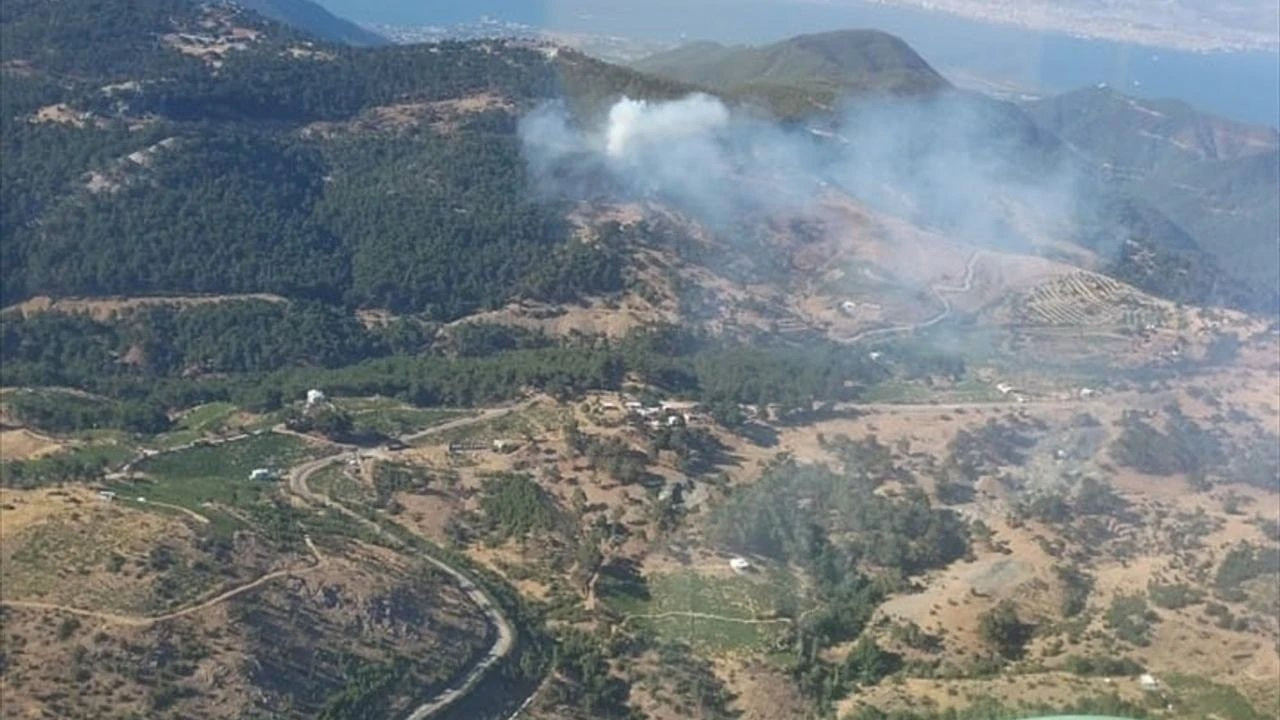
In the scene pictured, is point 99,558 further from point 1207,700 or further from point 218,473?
point 1207,700

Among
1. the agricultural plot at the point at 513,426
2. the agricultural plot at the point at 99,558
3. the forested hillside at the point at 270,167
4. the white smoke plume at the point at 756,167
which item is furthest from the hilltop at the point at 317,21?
the agricultural plot at the point at 99,558

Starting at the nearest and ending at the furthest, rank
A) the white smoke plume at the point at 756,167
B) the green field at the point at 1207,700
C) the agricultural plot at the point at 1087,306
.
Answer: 1. the green field at the point at 1207,700
2. the agricultural plot at the point at 1087,306
3. the white smoke plume at the point at 756,167

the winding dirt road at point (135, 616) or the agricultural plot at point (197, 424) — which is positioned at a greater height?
the winding dirt road at point (135, 616)

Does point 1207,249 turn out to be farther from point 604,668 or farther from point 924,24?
point 604,668

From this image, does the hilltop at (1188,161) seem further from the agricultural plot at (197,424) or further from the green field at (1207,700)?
the agricultural plot at (197,424)

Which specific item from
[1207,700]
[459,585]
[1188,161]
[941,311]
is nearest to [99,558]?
[459,585]

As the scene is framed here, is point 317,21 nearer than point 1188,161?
No

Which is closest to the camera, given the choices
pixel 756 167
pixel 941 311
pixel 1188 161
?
pixel 941 311

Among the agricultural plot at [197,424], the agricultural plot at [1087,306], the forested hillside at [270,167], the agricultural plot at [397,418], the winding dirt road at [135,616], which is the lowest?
the agricultural plot at [197,424]
